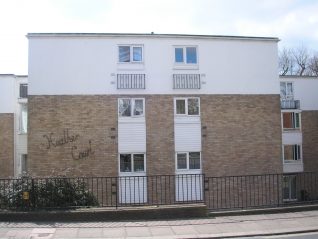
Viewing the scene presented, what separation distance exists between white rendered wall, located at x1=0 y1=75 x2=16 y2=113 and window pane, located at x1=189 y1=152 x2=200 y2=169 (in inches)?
524

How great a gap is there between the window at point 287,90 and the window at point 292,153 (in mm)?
3772

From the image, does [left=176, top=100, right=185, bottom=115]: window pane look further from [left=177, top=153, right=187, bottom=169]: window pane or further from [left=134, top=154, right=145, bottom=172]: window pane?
[left=134, top=154, right=145, bottom=172]: window pane

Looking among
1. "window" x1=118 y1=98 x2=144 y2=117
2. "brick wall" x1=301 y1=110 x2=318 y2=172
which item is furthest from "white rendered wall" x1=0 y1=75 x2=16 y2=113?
"brick wall" x1=301 y1=110 x2=318 y2=172

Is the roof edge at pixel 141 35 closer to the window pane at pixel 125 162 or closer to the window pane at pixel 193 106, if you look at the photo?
the window pane at pixel 193 106

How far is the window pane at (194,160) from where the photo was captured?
2483 centimetres

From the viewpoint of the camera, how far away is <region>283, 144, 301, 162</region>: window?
3884 centimetres

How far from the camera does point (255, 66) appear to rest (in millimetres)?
25719

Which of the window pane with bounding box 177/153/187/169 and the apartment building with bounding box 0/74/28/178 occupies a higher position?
the apartment building with bounding box 0/74/28/178

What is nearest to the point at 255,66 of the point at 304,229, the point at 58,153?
the point at 58,153

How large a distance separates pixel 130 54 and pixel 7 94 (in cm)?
1122

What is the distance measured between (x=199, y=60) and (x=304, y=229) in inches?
555

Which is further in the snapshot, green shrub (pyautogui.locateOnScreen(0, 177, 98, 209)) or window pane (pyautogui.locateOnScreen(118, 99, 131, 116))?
window pane (pyautogui.locateOnScreen(118, 99, 131, 116))

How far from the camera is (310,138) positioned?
3894 centimetres

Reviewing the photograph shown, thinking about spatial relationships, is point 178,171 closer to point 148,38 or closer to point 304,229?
point 148,38
